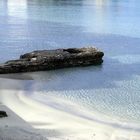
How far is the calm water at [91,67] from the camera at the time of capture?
15.8 m

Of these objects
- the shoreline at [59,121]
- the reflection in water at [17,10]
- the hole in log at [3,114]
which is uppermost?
the hole in log at [3,114]

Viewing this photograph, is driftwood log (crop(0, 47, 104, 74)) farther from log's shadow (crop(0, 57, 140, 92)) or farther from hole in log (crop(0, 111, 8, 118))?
hole in log (crop(0, 111, 8, 118))

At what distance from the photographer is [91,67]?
69.3 ft

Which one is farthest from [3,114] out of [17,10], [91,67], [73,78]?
[17,10]

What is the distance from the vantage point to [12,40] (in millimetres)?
29203

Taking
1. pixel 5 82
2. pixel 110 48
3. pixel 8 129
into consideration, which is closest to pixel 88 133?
pixel 8 129

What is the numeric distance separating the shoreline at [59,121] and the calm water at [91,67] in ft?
3.67

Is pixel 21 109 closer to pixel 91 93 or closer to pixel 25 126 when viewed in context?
pixel 25 126

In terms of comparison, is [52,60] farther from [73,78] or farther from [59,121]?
[59,121]

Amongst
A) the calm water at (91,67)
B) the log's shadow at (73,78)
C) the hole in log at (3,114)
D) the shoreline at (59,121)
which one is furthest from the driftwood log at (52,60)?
the hole in log at (3,114)

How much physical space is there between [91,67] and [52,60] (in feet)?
6.89

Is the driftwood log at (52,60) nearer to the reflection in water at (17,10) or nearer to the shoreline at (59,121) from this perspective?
the shoreline at (59,121)

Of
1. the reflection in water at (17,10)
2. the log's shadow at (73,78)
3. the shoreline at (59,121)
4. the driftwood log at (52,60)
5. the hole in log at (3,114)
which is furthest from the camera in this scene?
the reflection in water at (17,10)

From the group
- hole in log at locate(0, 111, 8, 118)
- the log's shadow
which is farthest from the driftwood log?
hole in log at locate(0, 111, 8, 118)
